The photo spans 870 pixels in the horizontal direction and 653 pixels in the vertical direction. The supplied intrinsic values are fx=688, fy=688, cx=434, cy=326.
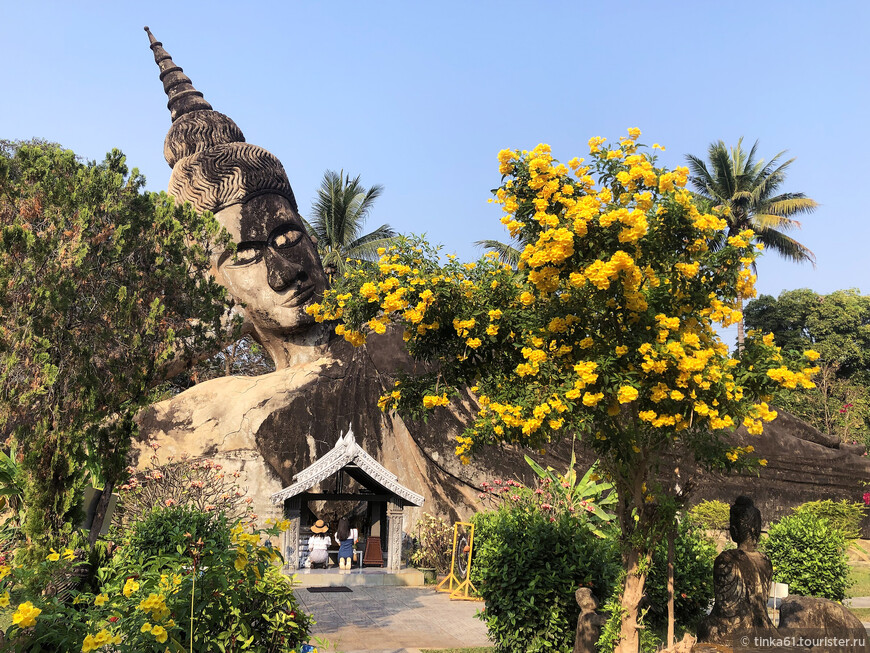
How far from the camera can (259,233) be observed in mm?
18344

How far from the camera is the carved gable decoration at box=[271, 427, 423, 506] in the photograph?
1202 cm

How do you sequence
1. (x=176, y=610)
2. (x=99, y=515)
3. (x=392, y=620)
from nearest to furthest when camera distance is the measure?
(x=176, y=610)
(x=99, y=515)
(x=392, y=620)

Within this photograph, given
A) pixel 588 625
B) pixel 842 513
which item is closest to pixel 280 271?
pixel 588 625

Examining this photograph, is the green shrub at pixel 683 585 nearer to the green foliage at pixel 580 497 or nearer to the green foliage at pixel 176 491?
the green foliage at pixel 580 497

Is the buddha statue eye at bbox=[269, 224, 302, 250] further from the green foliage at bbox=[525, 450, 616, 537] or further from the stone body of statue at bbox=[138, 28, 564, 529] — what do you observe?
the green foliage at bbox=[525, 450, 616, 537]

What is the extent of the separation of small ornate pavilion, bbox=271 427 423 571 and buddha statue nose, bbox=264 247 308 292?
21.2 ft

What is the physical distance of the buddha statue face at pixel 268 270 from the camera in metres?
18.2

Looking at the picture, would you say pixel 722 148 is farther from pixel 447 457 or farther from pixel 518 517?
pixel 518 517

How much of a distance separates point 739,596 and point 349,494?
8.19m

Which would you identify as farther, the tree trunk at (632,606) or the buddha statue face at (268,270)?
the buddha statue face at (268,270)

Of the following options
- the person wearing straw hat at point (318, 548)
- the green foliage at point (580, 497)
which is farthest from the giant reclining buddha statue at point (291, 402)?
the green foliage at point (580, 497)

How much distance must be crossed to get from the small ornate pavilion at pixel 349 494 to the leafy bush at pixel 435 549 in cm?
46

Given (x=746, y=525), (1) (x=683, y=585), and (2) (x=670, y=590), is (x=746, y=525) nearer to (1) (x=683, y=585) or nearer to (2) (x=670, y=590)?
(2) (x=670, y=590)

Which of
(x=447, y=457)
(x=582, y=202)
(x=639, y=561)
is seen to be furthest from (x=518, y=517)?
(x=447, y=457)
